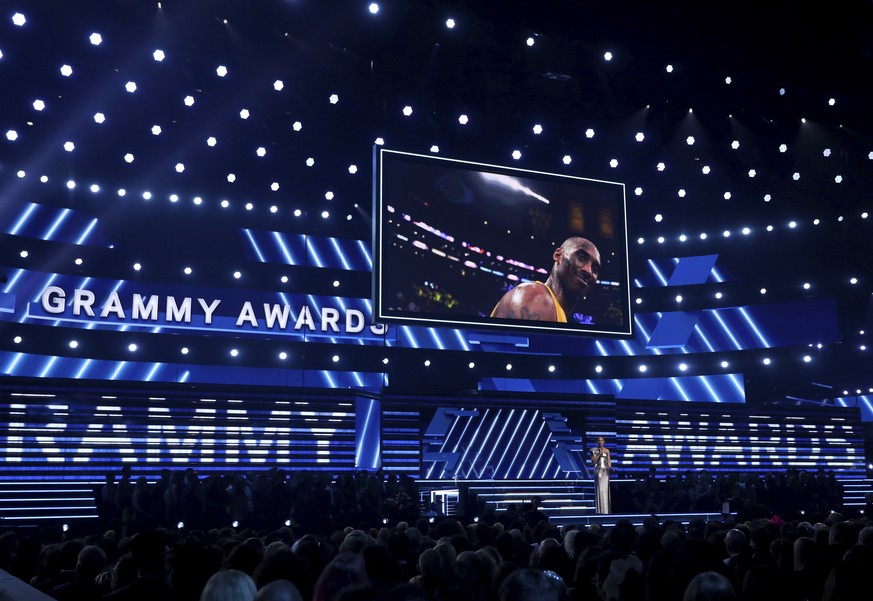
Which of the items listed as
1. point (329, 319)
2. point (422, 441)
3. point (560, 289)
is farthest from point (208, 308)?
point (560, 289)

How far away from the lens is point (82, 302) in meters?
23.0

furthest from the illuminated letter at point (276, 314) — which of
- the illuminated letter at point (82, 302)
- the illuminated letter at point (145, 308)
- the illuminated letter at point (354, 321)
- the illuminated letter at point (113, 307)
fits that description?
the illuminated letter at point (82, 302)

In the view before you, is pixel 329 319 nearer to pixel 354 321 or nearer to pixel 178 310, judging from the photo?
pixel 354 321

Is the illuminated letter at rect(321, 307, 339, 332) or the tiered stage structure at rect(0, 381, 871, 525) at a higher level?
the illuminated letter at rect(321, 307, 339, 332)

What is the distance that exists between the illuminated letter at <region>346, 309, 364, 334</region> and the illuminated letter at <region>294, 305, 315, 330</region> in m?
1.10

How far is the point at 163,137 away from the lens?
2114 centimetres

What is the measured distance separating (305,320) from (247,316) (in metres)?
1.68

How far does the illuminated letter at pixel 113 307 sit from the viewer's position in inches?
914

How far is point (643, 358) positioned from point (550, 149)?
830 cm

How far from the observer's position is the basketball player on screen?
20703mm

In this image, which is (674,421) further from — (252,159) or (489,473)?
(252,159)

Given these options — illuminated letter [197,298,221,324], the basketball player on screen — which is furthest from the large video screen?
illuminated letter [197,298,221,324]

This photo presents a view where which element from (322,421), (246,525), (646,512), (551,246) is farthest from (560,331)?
(246,525)

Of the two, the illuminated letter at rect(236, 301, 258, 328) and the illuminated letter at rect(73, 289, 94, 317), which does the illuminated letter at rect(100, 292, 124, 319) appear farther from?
the illuminated letter at rect(236, 301, 258, 328)
